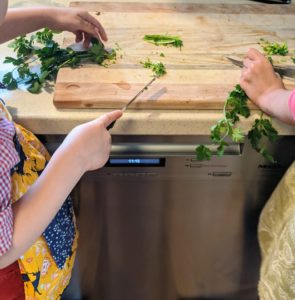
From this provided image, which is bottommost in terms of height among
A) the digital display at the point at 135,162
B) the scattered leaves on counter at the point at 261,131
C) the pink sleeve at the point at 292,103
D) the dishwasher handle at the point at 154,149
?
the digital display at the point at 135,162

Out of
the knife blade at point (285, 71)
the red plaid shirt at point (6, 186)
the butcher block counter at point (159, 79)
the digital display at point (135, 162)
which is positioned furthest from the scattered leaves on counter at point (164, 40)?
the red plaid shirt at point (6, 186)

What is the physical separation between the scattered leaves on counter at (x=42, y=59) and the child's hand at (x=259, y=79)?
0.26 meters

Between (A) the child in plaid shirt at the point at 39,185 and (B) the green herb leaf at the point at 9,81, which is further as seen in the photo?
(B) the green herb leaf at the point at 9,81

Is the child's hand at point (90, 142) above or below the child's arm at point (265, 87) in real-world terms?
below

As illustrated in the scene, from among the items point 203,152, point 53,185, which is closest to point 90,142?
point 53,185

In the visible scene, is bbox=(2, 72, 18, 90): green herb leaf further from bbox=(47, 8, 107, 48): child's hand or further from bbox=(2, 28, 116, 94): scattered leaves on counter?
bbox=(47, 8, 107, 48): child's hand

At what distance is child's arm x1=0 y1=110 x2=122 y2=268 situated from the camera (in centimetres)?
61

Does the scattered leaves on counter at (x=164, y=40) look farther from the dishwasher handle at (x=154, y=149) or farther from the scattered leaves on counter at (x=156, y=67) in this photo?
the dishwasher handle at (x=154, y=149)

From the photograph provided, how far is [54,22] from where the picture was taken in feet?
2.89

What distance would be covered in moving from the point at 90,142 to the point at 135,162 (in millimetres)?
184

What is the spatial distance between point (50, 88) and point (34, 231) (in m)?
0.29

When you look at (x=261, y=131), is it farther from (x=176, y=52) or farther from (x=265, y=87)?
(x=176, y=52)

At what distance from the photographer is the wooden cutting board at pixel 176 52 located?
0.75m

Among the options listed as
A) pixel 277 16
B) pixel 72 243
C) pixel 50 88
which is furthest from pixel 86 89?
pixel 277 16
